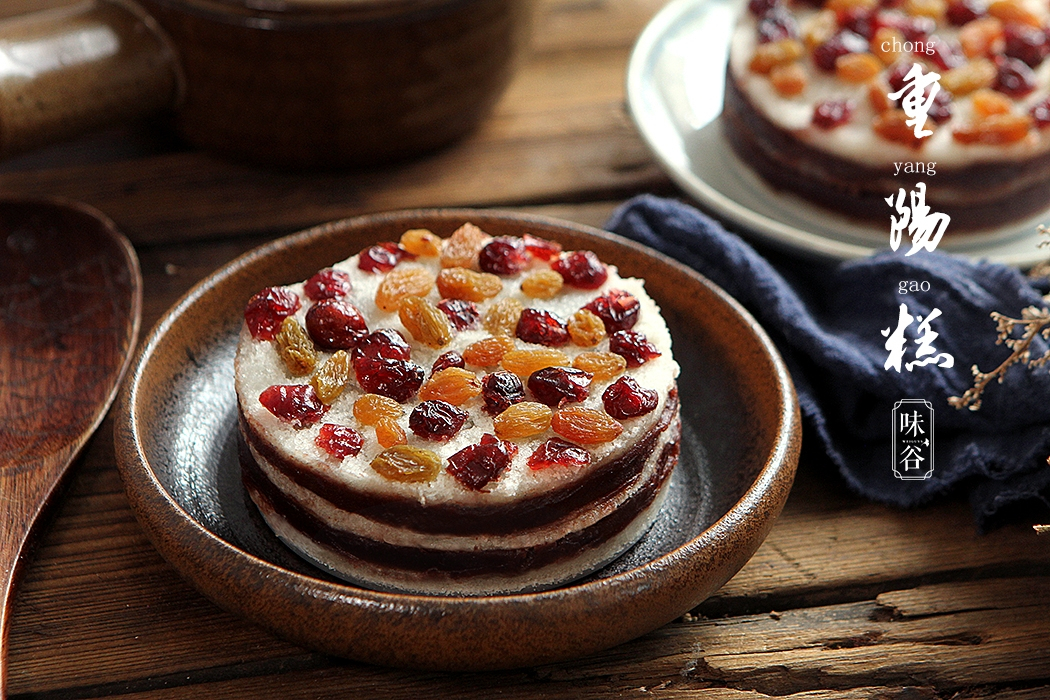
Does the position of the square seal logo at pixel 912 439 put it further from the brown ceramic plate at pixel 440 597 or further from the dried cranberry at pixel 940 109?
the dried cranberry at pixel 940 109

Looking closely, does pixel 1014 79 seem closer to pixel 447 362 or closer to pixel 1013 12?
pixel 1013 12

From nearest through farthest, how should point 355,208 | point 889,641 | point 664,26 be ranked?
point 889,641 < point 355,208 < point 664,26

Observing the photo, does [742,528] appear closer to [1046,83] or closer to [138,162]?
[1046,83]

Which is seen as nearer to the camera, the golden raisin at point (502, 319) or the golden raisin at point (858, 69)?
the golden raisin at point (502, 319)

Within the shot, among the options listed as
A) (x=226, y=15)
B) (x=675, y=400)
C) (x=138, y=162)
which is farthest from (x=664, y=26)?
(x=675, y=400)

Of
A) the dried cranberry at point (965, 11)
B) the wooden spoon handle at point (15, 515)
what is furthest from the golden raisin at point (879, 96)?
the wooden spoon handle at point (15, 515)

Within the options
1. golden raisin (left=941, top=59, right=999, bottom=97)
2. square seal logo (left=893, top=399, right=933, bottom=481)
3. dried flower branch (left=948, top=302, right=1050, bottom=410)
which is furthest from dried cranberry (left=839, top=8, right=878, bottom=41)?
square seal logo (left=893, top=399, right=933, bottom=481)

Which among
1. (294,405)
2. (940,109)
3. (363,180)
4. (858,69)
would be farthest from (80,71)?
(940,109)
